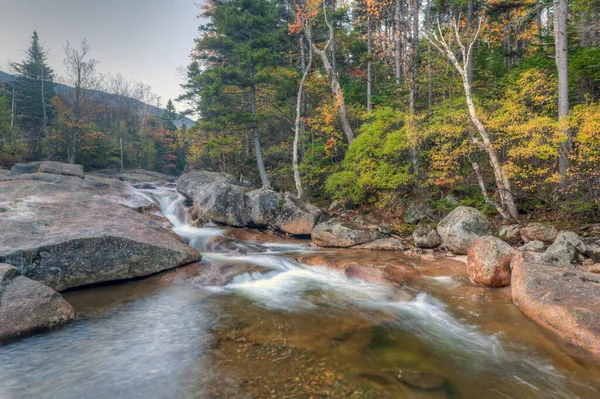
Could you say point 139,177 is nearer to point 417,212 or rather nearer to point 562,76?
point 417,212

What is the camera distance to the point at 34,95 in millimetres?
34812

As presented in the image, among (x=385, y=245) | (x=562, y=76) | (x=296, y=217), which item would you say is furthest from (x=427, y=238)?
(x=562, y=76)

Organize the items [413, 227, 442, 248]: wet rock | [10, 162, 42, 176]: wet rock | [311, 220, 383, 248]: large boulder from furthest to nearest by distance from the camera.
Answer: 1. [10, 162, 42, 176]: wet rock
2. [311, 220, 383, 248]: large boulder
3. [413, 227, 442, 248]: wet rock

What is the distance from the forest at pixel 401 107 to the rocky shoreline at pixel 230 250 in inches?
70.3

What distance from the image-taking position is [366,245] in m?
11.0

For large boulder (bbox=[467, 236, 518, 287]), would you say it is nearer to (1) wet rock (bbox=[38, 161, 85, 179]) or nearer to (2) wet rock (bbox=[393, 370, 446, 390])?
(2) wet rock (bbox=[393, 370, 446, 390])

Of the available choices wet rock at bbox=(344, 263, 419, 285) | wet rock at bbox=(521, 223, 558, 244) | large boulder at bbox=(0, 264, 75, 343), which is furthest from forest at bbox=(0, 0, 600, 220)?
large boulder at bbox=(0, 264, 75, 343)

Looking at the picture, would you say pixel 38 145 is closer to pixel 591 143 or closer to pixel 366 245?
pixel 366 245

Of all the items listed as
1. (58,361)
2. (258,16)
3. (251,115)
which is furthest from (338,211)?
(258,16)

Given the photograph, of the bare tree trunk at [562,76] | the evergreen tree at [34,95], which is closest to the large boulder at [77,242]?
the bare tree trunk at [562,76]

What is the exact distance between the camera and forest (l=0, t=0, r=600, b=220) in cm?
968

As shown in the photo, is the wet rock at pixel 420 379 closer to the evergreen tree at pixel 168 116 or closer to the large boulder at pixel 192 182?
the large boulder at pixel 192 182

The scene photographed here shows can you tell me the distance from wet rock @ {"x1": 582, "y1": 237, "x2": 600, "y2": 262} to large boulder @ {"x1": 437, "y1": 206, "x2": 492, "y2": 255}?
2247mm

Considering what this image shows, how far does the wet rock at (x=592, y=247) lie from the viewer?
7.31 meters
